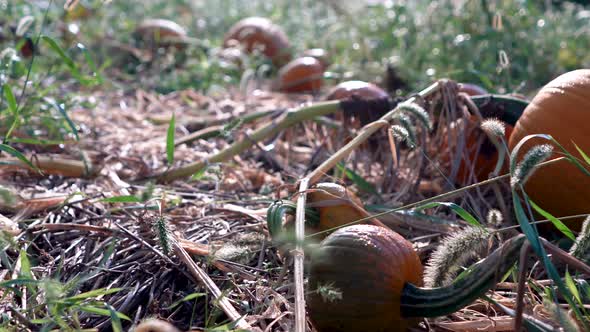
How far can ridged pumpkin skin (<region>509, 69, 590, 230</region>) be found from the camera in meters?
2.14

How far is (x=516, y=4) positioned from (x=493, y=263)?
4.17 m

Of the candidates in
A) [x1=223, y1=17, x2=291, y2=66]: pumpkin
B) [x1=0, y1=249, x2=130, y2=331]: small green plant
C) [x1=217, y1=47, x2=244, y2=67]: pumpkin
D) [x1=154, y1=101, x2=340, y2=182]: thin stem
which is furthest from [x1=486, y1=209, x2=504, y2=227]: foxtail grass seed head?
[x1=223, y1=17, x2=291, y2=66]: pumpkin

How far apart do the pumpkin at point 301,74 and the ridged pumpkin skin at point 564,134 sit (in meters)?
2.79

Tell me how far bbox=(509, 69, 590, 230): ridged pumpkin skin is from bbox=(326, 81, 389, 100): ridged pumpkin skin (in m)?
0.89

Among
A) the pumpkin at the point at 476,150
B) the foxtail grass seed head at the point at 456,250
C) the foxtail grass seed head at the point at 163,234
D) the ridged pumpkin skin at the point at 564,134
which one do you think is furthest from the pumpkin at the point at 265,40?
the foxtail grass seed head at the point at 456,250

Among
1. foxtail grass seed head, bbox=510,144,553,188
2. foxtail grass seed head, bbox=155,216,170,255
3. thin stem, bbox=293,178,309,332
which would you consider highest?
foxtail grass seed head, bbox=510,144,553,188

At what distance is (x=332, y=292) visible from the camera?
4.41 ft

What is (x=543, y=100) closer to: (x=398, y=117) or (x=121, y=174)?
(x=398, y=117)

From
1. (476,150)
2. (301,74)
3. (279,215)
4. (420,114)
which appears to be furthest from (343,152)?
(301,74)

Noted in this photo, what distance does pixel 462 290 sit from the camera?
141 cm

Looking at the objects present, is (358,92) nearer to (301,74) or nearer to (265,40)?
(301,74)

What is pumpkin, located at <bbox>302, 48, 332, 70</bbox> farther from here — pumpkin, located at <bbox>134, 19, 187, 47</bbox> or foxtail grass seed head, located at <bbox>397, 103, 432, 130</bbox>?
foxtail grass seed head, located at <bbox>397, 103, 432, 130</bbox>

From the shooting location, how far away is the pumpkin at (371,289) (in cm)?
144

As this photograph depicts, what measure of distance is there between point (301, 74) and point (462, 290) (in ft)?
12.1
